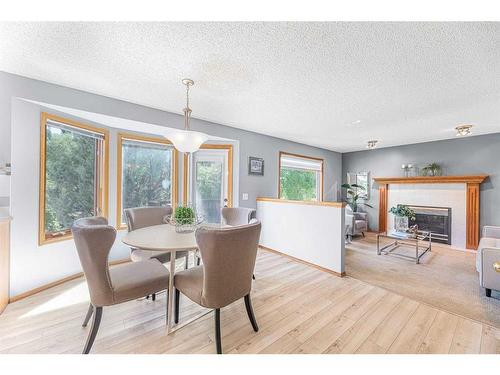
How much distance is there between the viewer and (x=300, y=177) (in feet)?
17.8

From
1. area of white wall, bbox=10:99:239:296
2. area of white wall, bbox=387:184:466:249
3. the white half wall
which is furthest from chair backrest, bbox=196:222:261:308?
area of white wall, bbox=387:184:466:249

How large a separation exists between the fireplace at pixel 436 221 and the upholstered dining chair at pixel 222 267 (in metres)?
4.94

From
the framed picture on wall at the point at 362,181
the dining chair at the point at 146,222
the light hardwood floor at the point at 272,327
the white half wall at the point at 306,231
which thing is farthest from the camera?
the framed picture on wall at the point at 362,181

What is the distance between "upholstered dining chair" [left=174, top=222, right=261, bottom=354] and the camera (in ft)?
4.56

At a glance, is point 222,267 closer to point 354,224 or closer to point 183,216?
point 183,216

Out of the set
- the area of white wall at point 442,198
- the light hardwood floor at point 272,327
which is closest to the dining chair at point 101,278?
the light hardwood floor at point 272,327

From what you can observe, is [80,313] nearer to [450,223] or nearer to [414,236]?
[414,236]

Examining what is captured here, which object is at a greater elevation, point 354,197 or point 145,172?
point 145,172

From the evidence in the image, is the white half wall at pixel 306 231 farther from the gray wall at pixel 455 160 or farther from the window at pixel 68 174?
the gray wall at pixel 455 160

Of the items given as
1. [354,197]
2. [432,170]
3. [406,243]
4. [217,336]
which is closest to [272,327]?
[217,336]

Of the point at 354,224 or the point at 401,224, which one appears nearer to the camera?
the point at 401,224

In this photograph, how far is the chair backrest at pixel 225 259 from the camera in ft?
4.55

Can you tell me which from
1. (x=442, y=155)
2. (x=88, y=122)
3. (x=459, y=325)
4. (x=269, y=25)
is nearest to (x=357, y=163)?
(x=442, y=155)

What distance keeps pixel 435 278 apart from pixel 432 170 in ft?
9.38
